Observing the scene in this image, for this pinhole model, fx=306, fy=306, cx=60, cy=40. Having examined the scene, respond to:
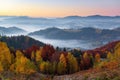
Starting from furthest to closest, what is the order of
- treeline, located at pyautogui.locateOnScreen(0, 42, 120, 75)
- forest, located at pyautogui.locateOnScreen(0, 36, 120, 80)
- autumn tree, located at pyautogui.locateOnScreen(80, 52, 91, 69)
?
1. autumn tree, located at pyautogui.locateOnScreen(80, 52, 91, 69)
2. treeline, located at pyautogui.locateOnScreen(0, 42, 120, 75)
3. forest, located at pyautogui.locateOnScreen(0, 36, 120, 80)

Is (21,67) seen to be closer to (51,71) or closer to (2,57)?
(2,57)

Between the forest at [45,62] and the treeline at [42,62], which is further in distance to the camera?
the treeline at [42,62]

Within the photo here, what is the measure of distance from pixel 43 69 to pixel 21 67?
23.7 meters

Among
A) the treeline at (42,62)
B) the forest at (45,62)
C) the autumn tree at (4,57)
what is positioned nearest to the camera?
the forest at (45,62)

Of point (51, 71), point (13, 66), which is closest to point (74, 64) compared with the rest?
point (51, 71)

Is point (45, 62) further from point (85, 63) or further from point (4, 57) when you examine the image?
point (85, 63)

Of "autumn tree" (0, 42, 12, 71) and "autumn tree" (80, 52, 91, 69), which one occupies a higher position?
"autumn tree" (0, 42, 12, 71)

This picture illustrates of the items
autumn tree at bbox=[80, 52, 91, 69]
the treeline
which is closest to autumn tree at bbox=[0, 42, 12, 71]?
the treeline

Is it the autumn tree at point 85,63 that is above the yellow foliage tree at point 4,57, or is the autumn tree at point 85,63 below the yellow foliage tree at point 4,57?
below

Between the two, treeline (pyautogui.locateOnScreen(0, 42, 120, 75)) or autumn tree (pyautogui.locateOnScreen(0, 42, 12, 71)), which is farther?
autumn tree (pyautogui.locateOnScreen(0, 42, 12, 71))

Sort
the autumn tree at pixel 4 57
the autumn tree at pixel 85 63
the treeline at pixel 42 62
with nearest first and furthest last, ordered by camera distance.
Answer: the treeline at pixel 42 62
the autumn tree at pixel 4 57
the autumn tree at pixel 85 63

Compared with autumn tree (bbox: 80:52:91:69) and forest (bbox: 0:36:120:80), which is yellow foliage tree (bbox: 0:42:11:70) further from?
autumn tree (bbox: 80:52:91:69)

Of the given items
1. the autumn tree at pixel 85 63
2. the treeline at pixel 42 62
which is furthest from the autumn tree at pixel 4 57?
the autumn tree at pixel 85 63

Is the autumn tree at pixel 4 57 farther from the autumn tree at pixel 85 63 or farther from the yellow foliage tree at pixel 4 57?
the autumn tree at pixel 85 63
